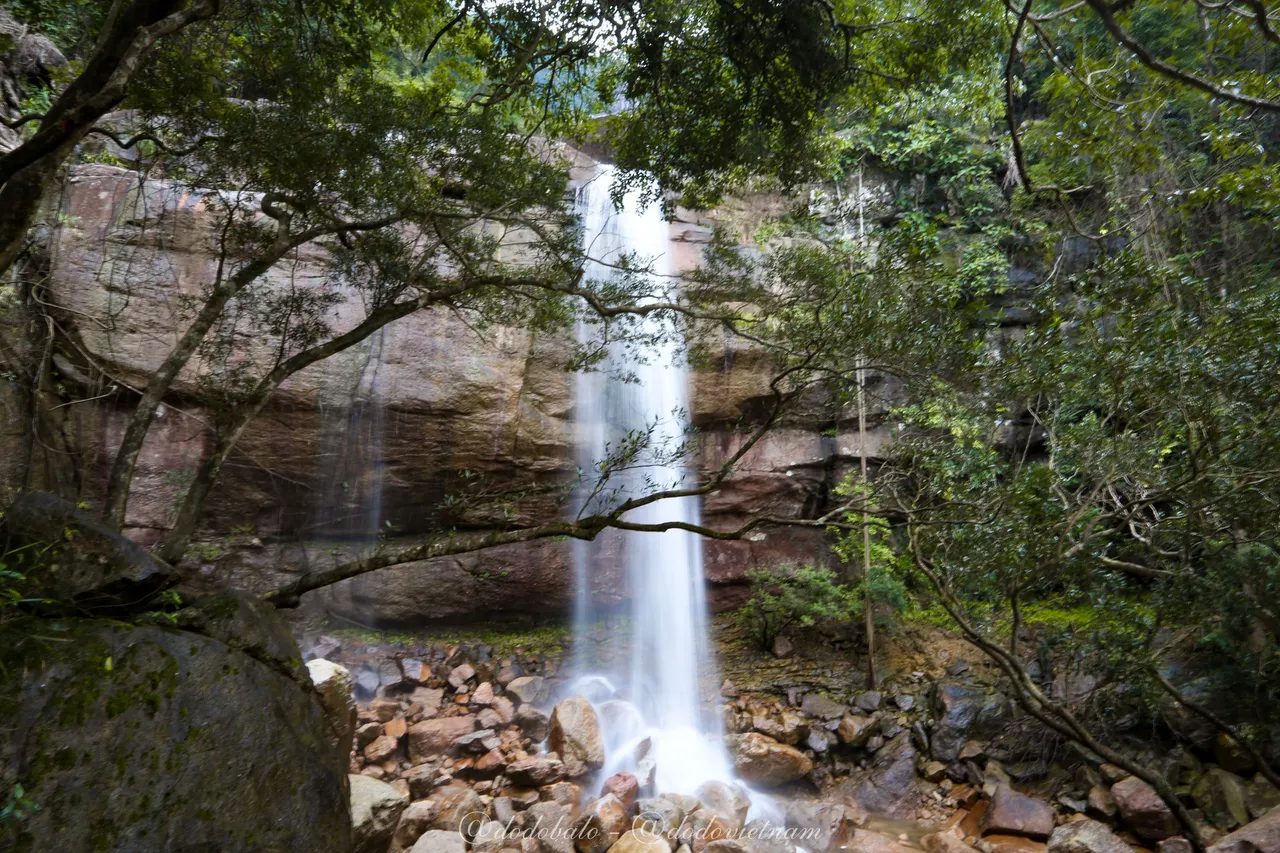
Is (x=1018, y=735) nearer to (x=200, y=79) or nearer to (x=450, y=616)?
(x=450, y=616)

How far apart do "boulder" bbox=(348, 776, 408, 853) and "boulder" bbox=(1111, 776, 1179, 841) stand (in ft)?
21.0

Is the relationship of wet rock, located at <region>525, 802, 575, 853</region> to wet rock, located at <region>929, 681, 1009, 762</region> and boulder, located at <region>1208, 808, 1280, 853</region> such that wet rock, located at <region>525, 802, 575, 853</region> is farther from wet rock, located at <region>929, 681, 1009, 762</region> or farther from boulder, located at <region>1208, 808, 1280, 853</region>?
boulder, located at <region>1208, 808, 1280, 853</region>

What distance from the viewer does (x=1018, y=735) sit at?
810 cm

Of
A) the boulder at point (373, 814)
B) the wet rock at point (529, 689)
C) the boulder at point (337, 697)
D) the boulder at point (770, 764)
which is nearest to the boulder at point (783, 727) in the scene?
the boulder at point (770, 764)

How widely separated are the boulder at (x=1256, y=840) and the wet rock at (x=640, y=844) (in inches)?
157

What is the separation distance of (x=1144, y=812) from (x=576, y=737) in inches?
209

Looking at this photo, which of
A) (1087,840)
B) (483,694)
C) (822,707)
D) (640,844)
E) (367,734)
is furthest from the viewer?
(822,707)

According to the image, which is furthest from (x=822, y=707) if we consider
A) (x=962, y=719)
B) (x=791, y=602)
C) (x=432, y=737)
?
(x=432, y=737)

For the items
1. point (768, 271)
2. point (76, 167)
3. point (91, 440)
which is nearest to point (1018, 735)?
point (768, 271)

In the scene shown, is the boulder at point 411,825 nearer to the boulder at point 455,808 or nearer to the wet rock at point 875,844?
the boulder at point 455,808

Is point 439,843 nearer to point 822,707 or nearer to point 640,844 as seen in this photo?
point 640,844

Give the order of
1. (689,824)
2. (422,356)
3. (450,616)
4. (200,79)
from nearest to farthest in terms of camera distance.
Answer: (200,79) → (689,824) → (422,356) → (450,616)

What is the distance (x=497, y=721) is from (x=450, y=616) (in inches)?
105

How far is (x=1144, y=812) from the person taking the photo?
651cm
